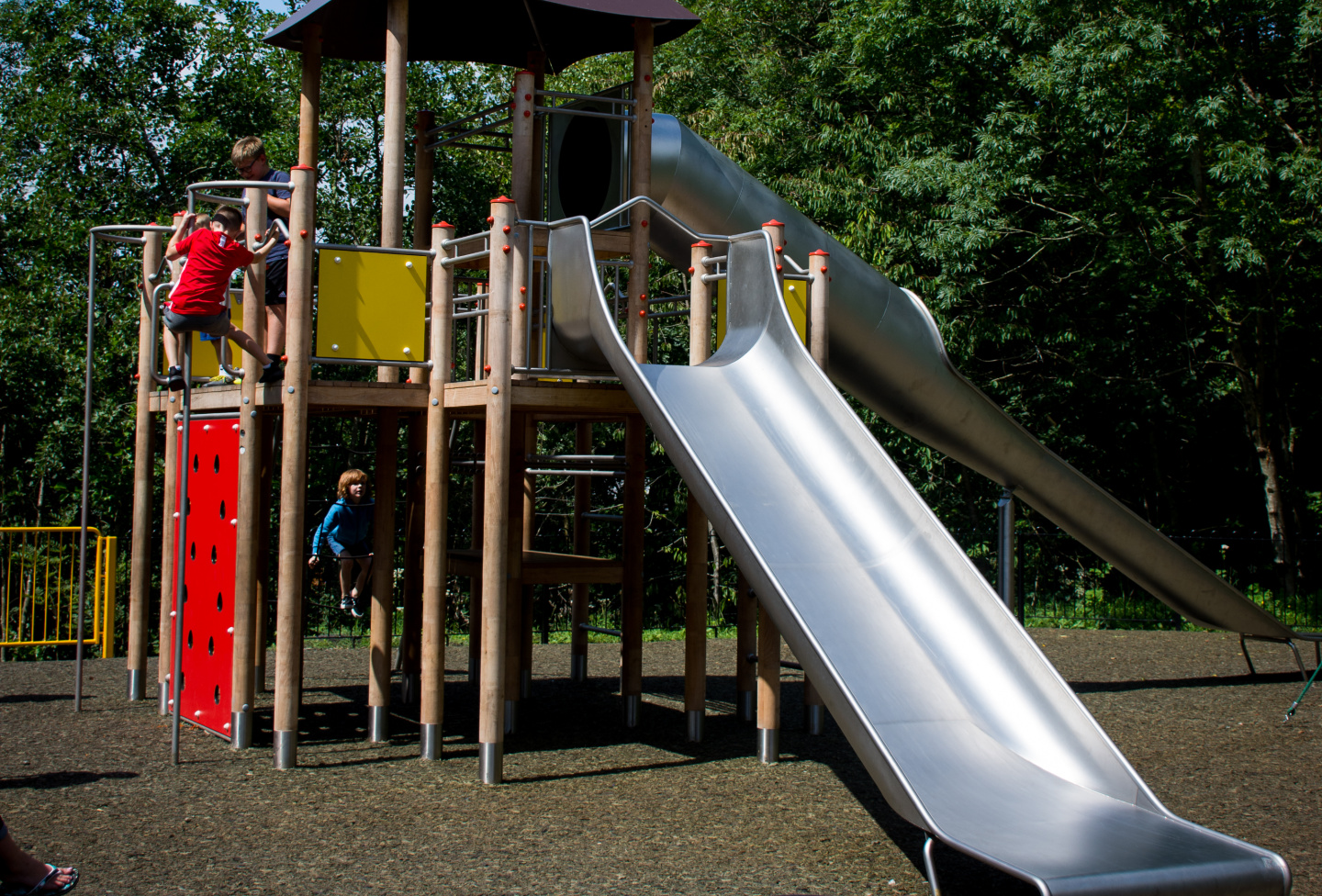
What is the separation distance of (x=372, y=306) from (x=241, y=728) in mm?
2672

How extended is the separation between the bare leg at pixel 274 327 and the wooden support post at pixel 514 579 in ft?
5.08

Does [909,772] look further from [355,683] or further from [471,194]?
[471,194]

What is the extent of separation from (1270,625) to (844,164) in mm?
11269

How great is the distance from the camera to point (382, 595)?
8.04 metres

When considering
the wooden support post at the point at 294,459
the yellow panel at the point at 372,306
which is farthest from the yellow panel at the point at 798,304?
the wooden support post at the point at 294,459

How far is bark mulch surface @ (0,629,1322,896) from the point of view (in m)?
5.20

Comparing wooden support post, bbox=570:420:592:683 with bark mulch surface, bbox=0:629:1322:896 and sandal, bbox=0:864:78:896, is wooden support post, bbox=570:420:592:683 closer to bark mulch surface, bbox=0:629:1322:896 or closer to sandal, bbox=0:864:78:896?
bark mulch surface, bbox=0:629:1322:896

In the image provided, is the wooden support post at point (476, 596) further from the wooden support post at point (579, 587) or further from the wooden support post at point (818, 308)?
the wooden support post at point (818, 308)

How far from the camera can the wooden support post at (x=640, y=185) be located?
793 cm

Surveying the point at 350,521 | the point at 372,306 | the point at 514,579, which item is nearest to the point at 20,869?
the point at 372,306

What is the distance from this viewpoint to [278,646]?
7285mm

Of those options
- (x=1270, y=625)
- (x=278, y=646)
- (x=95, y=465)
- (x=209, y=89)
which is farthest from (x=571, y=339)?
(x=209, y=89)

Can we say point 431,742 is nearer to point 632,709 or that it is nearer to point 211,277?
point 632,709

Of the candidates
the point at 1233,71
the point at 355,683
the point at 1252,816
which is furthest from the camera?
the point at 1233,71
